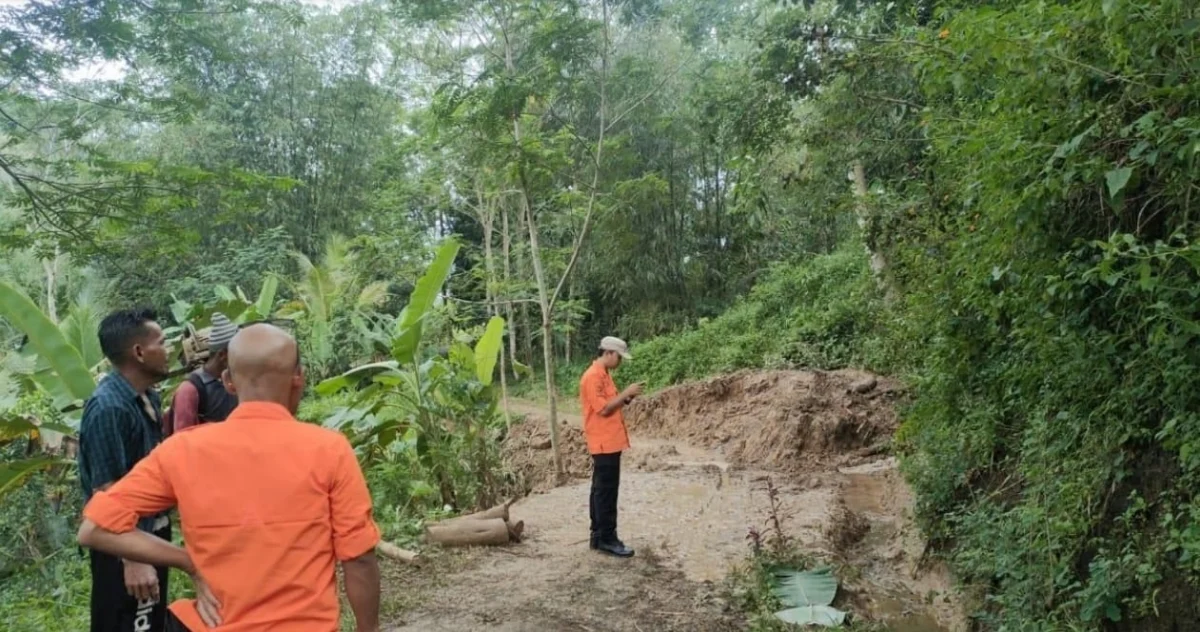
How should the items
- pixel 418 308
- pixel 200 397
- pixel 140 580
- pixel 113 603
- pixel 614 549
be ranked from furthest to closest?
pixel 418 308
pixel 614 549
pixel 200 397
pixel 113 603
pixel 140 580

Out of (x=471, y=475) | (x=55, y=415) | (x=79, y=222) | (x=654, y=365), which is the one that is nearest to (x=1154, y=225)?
(x=471, y=475)

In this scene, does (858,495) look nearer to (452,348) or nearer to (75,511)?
(452,348)

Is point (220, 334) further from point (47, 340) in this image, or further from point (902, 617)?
point (902, 617)

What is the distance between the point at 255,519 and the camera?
190cm

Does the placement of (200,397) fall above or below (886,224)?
below

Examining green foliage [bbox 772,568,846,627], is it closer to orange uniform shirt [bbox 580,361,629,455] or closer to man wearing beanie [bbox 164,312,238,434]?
orange uniform shirt [bbox 580,361,629,455]

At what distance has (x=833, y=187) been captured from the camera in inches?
420

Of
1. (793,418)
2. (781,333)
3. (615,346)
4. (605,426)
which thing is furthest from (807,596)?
(781,333)

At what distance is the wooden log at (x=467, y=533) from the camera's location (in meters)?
6.52

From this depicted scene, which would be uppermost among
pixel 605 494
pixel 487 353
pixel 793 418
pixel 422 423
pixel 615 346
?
pixel 615 346

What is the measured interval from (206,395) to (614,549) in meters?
3.80

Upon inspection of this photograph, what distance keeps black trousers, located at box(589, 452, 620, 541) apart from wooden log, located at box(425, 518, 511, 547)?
0.86 metres

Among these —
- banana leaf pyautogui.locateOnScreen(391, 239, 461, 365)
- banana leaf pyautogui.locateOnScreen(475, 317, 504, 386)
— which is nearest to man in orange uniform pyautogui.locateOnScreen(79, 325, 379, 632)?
banana leaf pyautogui.locateOnScreen(391, 239, 461, 365)

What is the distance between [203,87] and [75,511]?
8.09 meters
